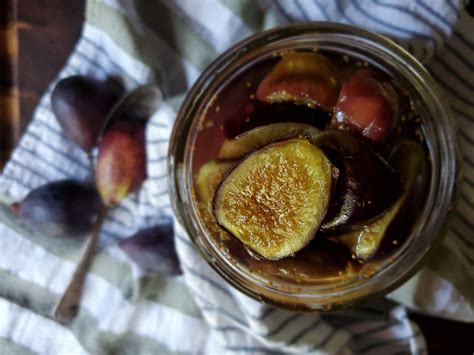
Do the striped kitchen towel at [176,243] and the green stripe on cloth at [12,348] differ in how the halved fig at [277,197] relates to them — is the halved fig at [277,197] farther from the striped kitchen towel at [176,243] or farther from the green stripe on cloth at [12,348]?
the green stripe on cloth at [12,348]

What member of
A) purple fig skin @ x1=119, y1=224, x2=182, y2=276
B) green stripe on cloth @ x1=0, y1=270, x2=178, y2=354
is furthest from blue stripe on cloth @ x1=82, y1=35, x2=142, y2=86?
green stripe on cloth @ x1=0, y1=270, x2=178, y2=354

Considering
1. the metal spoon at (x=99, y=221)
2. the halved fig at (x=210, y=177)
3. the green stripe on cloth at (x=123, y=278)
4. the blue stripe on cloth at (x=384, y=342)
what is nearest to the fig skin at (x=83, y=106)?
the metal spoon at (x=99, y=221)

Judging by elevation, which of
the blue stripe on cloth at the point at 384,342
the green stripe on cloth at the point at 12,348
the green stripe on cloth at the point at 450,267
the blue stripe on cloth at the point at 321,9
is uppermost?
the blue stripe on cloth at the point at 321,9

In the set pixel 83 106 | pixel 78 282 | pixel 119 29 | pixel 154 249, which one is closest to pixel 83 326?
pixel 78 282

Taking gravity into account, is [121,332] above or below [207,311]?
below

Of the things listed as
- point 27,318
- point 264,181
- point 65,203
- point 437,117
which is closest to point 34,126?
point 65,203

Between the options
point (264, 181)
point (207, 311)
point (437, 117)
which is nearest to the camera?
point (264, 181)

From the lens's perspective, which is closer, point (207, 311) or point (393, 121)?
point (393, 121)

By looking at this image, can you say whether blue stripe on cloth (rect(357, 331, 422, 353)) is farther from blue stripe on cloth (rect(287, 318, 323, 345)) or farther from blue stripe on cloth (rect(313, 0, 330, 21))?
blue stripe on cloth (rect(313, 0, 330, 21))

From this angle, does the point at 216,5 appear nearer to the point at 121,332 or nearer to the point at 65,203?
the point at 65,203
